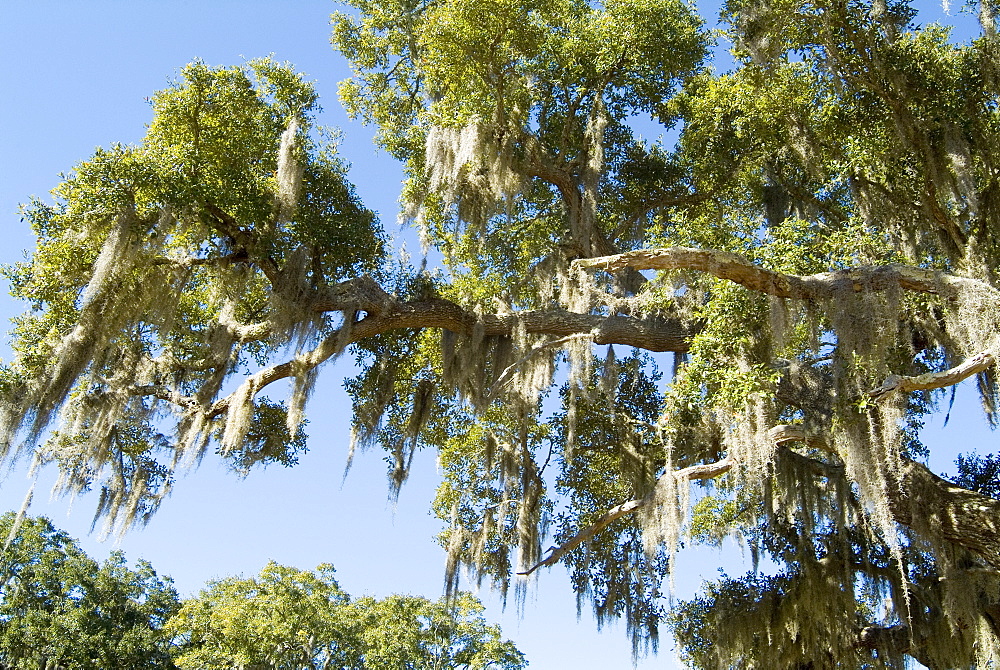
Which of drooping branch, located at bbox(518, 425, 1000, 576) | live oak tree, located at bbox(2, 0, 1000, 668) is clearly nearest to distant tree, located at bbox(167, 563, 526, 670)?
live oak tree, located at bbox(2, 0, 1000, 668)

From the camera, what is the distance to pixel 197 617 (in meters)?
18.5

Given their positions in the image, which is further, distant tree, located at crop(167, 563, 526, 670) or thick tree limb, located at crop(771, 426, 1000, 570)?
distant tree, located at crop(167, 563, 526, 670)

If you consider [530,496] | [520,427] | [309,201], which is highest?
[309,201]

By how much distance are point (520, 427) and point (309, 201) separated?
396 cm

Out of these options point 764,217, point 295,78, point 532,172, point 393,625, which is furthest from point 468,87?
point 393,625

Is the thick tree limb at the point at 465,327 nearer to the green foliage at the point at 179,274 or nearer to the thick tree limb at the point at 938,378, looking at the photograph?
the green foliage at the point at 179,274

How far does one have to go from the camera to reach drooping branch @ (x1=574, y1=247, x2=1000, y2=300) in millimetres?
7008

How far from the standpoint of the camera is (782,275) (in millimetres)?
7395

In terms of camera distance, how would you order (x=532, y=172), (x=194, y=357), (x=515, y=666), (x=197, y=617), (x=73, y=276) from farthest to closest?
(x=515, y=666), (x=197, y=617), (x=532, y=172), (x=194, y=357), (x=73, y=276)

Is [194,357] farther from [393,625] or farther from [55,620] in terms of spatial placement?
[55,620]

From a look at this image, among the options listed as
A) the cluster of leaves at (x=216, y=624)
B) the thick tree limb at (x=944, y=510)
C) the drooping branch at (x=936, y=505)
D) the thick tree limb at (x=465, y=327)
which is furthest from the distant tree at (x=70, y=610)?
the thick tree limb at (x=944, y=510)

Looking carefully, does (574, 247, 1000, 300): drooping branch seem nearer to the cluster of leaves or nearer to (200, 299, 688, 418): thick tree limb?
(200, 299, 688, 418): thick tree limb

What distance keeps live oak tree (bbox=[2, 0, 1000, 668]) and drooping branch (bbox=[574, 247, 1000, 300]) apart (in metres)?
0.03

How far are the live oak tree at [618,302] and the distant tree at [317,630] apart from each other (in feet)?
26.0
